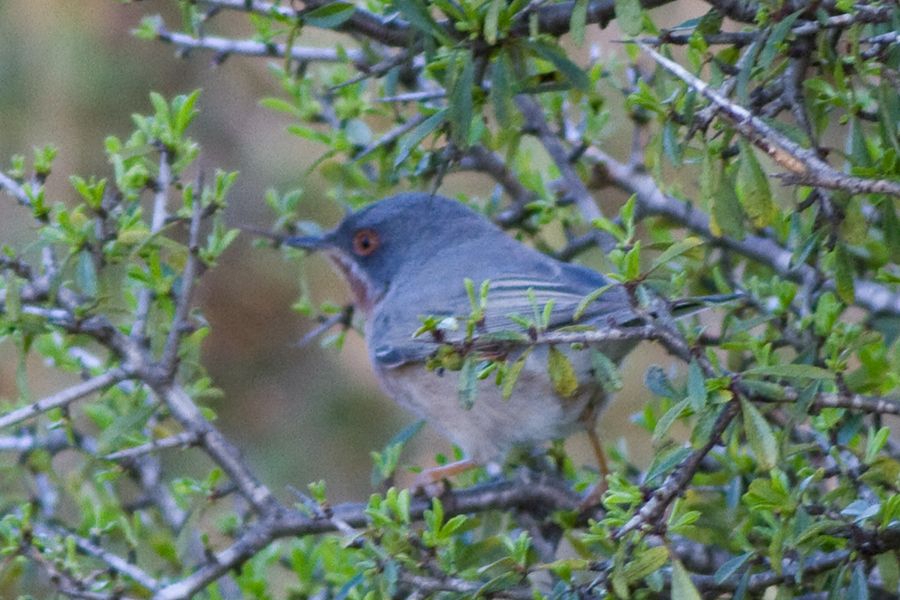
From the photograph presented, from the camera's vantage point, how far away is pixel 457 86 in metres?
2.34

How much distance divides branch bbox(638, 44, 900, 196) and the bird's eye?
254cm

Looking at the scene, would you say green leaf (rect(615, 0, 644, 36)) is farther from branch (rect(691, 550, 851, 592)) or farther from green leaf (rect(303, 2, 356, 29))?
branch (rect(691, 550, 851, 592))

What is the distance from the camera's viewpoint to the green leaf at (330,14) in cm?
254

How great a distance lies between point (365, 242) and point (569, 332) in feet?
8.30

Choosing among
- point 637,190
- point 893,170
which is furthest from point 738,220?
point 637,190

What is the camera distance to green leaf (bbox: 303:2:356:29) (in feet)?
8.32

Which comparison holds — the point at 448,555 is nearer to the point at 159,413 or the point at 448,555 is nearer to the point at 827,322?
the point at 827,322

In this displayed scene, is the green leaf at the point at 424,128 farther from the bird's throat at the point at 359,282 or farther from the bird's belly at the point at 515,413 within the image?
the bird's throat at the point at 359,282

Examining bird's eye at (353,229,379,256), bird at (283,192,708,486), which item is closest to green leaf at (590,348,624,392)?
bird at (283,192,708,486)

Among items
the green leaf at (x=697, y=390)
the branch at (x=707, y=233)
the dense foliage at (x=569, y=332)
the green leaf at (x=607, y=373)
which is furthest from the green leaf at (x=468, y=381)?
the branch at (x=707, y=233)

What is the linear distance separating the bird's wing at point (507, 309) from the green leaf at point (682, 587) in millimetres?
1105

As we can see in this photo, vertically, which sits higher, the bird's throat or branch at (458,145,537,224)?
branch at (458,145,537,224)

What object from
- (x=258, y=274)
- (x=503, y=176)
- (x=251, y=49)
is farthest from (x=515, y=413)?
(x=258, y=274)

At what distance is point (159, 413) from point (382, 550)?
120cm
